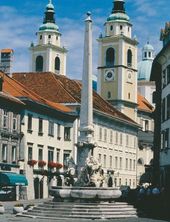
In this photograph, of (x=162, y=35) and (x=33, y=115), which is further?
(x=33, y=115)

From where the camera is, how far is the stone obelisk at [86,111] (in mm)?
33906

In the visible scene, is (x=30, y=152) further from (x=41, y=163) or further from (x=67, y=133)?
(x=67, y=133)

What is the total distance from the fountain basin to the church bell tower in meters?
90.1

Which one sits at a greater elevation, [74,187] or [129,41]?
[129,41]

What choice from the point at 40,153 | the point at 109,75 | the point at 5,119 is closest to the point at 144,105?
the point at 109,75

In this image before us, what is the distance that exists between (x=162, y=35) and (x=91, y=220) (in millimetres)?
27993

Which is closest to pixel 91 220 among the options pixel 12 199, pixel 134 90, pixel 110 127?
pixel 12 199

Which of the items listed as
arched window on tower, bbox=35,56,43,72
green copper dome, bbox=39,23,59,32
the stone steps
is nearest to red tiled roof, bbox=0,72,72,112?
the stone steps

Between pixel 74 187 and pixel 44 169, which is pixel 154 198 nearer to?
pixel 74 187

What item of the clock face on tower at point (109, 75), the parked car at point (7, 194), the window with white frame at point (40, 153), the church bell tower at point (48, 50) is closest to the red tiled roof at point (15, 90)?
the window with white frame at point (40, 153)

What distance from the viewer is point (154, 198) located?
3434cm

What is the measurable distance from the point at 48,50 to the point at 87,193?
92760mm

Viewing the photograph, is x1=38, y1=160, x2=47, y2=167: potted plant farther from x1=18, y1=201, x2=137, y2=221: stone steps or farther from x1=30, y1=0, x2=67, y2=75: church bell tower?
x1=30, y1=0, x2=67, y2=75: church bell tower

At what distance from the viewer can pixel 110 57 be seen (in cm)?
11106
